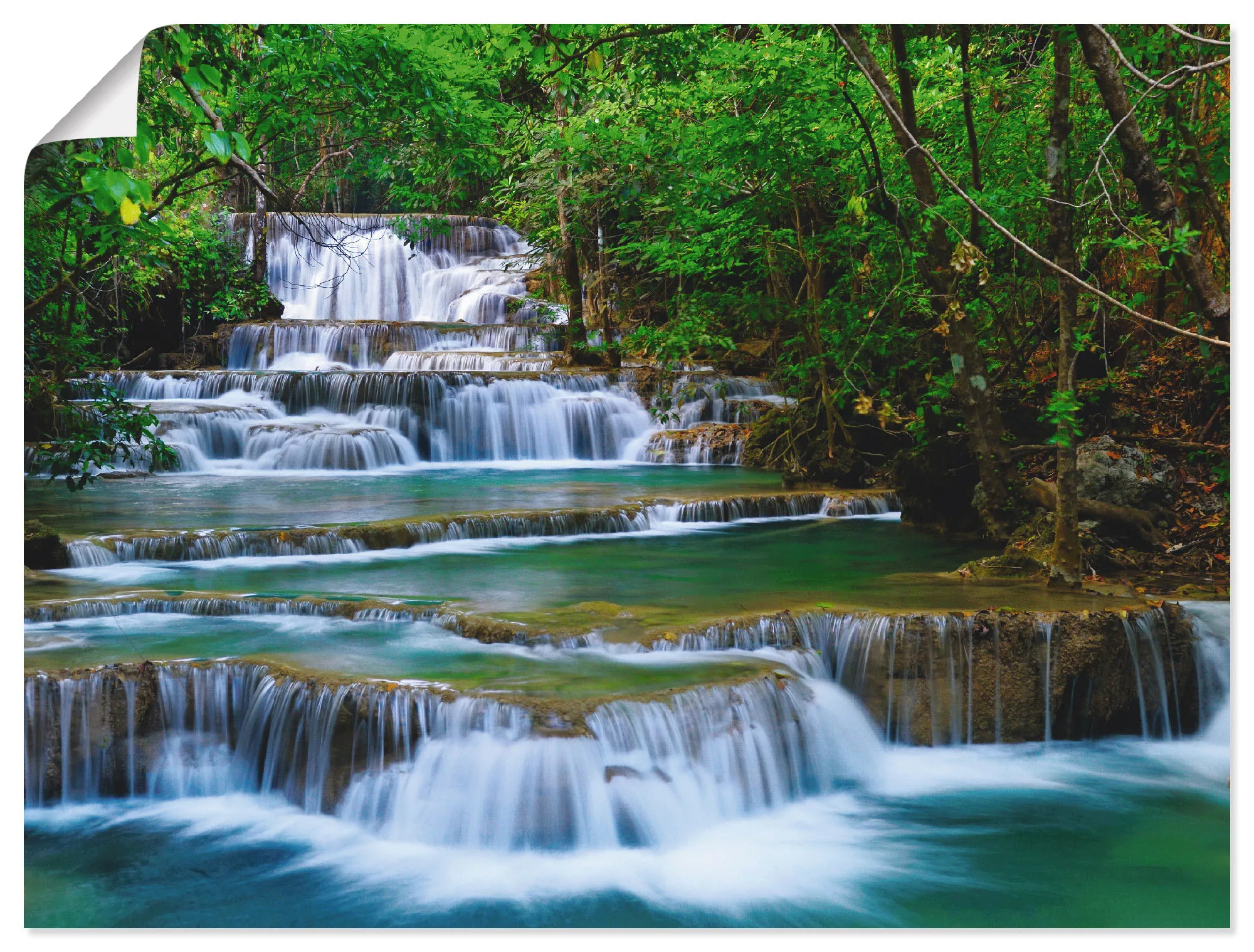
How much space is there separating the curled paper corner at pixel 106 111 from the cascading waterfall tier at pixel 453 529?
11.0ft

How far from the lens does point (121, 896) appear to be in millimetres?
3229

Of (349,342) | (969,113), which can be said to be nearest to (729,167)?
(969,113)

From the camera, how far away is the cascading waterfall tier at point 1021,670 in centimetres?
453

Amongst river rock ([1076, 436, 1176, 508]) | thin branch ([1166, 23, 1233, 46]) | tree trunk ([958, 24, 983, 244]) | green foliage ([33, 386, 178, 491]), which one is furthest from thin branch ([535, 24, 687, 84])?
river rock ([1076, 436, 1176, 508])

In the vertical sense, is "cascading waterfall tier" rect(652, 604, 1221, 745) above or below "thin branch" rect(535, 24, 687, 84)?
below

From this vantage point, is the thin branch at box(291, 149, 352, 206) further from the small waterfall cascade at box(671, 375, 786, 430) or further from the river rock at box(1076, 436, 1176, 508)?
the small waterfall cascade at box(671, 375, 786, 430)

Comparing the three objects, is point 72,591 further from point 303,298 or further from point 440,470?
point 303,298

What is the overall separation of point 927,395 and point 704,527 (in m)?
1.71

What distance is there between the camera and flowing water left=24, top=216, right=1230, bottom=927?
329 centimetres

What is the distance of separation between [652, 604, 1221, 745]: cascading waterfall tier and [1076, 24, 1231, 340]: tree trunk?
144cm

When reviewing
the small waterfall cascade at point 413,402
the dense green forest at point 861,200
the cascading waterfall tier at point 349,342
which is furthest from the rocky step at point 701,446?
the cascading waterfall tier at point 349,342

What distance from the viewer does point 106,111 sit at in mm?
3174

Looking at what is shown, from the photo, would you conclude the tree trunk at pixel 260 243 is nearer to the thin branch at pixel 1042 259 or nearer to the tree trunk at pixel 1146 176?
the tree trunk at pixel 1146 176

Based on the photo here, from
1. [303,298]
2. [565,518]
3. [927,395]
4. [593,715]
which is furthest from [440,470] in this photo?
[303,298]
